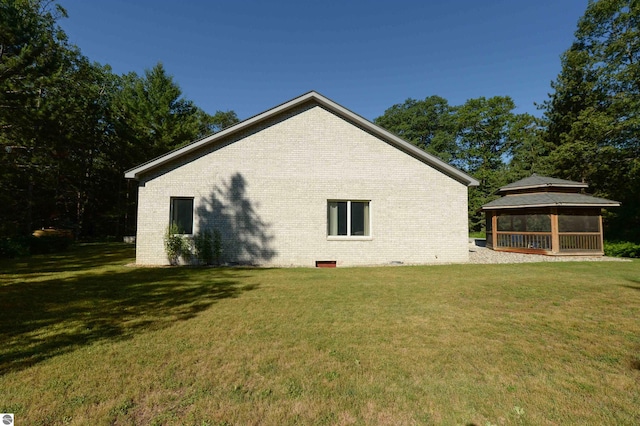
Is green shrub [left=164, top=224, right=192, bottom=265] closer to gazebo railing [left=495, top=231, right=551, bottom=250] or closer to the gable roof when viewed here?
the gable roof

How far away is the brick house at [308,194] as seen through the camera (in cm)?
1159

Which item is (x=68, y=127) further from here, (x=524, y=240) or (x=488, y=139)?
(x=488, y=139)

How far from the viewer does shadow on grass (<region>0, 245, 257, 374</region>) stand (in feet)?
13.2

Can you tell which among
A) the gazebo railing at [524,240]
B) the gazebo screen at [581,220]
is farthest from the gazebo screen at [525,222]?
→ the gazebo screen at [581,220]

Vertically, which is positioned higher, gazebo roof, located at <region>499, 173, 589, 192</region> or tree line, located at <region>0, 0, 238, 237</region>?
tree line, located at <region>0, 0, 238, 237</region>

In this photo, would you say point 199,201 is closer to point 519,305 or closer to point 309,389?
point 309,389

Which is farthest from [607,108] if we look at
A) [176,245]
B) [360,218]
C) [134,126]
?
[134,126]

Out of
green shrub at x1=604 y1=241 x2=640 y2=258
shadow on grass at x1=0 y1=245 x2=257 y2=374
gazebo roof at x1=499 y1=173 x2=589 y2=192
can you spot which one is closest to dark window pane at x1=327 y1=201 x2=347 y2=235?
shadow on grass at x1=0 y1=245 x2=257 y2=374

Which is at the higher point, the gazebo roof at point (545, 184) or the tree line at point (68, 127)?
the tree line at point (68, 127)

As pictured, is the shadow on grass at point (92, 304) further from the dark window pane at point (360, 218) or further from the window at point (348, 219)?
the dark window pane at point (360, 218)

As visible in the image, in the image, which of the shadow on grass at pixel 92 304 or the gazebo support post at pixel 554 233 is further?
the gazebo support post at pixel 554 233

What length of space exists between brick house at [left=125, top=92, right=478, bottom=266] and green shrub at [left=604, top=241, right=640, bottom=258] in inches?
414

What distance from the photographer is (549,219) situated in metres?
16.8

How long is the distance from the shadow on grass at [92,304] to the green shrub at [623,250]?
64.8 ft
